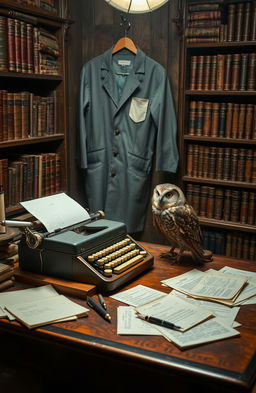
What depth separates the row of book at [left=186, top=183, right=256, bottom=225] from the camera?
9.72 ft

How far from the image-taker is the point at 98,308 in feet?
4.71

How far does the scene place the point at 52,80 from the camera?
9.97 feet

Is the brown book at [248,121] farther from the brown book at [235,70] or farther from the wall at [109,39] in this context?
the wall at [109,39]

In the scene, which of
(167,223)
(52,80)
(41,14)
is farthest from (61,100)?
(167,223)

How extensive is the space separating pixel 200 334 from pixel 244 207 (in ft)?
5.92

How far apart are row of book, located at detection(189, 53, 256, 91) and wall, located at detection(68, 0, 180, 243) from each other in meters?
0.22

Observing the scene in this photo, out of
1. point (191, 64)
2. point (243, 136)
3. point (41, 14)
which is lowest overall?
point (243, 136)

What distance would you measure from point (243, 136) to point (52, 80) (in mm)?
1353

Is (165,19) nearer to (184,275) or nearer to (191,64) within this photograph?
(191,64)

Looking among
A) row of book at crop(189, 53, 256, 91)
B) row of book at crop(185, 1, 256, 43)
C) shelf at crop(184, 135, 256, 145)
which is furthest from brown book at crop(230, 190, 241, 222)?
row of book at crop(185, 1, 256, 43)

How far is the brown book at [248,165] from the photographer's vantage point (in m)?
2.90

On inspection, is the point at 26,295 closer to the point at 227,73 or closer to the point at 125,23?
the point at 227,73

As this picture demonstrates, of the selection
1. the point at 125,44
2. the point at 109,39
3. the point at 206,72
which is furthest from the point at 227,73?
the point at 109,39

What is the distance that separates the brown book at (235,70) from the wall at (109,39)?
43 cm
